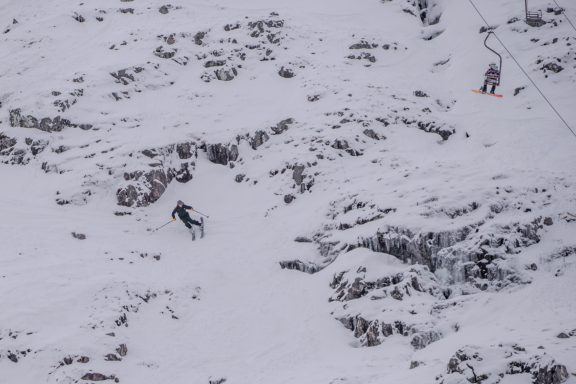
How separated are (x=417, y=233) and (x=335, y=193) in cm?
525

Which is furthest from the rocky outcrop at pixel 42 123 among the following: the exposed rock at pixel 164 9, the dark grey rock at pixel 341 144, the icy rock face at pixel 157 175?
the exposed rock at pixel 164 9

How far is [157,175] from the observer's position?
2378 cm

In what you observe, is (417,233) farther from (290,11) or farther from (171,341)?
(290,11)

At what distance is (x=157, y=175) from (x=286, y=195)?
5.92 m

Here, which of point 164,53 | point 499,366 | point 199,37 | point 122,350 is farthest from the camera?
point 199,37

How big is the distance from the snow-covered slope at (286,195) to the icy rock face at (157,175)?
0.32 ft

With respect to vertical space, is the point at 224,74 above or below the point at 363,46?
above

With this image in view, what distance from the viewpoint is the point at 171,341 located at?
53.2 feet

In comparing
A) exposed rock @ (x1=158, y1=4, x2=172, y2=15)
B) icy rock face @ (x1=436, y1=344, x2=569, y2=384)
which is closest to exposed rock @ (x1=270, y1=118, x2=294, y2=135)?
exposed rock @ (x1=158, y1=4, x2=172, y2=15)

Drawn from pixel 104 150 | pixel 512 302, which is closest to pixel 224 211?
pixel 104 150

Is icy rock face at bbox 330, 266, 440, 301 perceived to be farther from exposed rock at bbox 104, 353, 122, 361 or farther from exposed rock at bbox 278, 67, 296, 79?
exposed rock at bbox 278, 67, 296, 79

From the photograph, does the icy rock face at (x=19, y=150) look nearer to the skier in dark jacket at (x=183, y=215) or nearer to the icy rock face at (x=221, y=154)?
the icy rock face at (x=221, y=154)

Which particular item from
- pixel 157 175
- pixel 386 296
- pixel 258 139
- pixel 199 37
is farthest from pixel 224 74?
pixel 386 296

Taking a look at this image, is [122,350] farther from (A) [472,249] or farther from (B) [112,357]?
(A) [472,249]
